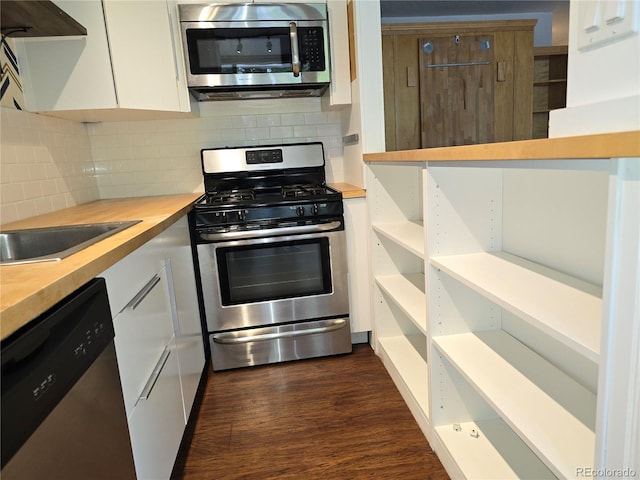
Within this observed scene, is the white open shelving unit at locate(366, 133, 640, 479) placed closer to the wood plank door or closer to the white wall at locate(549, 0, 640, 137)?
the white wall at locate(549, 0, 640, 137)

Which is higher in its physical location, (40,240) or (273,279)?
(40,240)

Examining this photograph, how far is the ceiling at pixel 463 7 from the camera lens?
431 cm

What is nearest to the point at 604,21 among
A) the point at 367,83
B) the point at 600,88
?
the point at 600,88

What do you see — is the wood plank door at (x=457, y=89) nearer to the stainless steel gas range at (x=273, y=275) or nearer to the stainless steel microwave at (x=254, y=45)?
the stainless steel microwave at (x=254, y=45)

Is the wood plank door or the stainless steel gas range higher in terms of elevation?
the wood plank door

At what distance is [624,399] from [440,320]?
790 millimetres

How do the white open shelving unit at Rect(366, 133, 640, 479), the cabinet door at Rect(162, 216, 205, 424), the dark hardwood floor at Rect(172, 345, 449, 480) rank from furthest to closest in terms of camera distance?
1. the cabinet door at Rect(162, 216, 205, 424)
2. the dark hardwood floor at Rect(172, 345, 449, 480)
3. the white open shelving unit at Rect(366, 133, 640, 479)

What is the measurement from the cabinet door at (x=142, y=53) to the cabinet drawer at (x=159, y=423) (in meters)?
1.26

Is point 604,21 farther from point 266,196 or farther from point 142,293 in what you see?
point 266,196

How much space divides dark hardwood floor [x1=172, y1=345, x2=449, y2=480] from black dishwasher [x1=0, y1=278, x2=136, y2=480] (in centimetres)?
64

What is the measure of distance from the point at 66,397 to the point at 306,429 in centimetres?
117

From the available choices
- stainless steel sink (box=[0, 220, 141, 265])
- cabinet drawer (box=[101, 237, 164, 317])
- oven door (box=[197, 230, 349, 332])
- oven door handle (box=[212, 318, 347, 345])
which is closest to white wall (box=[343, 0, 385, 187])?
oven door (box=[197, 230, 349, 332])

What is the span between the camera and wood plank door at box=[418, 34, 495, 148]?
3791mm

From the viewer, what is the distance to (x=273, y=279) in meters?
2.20
